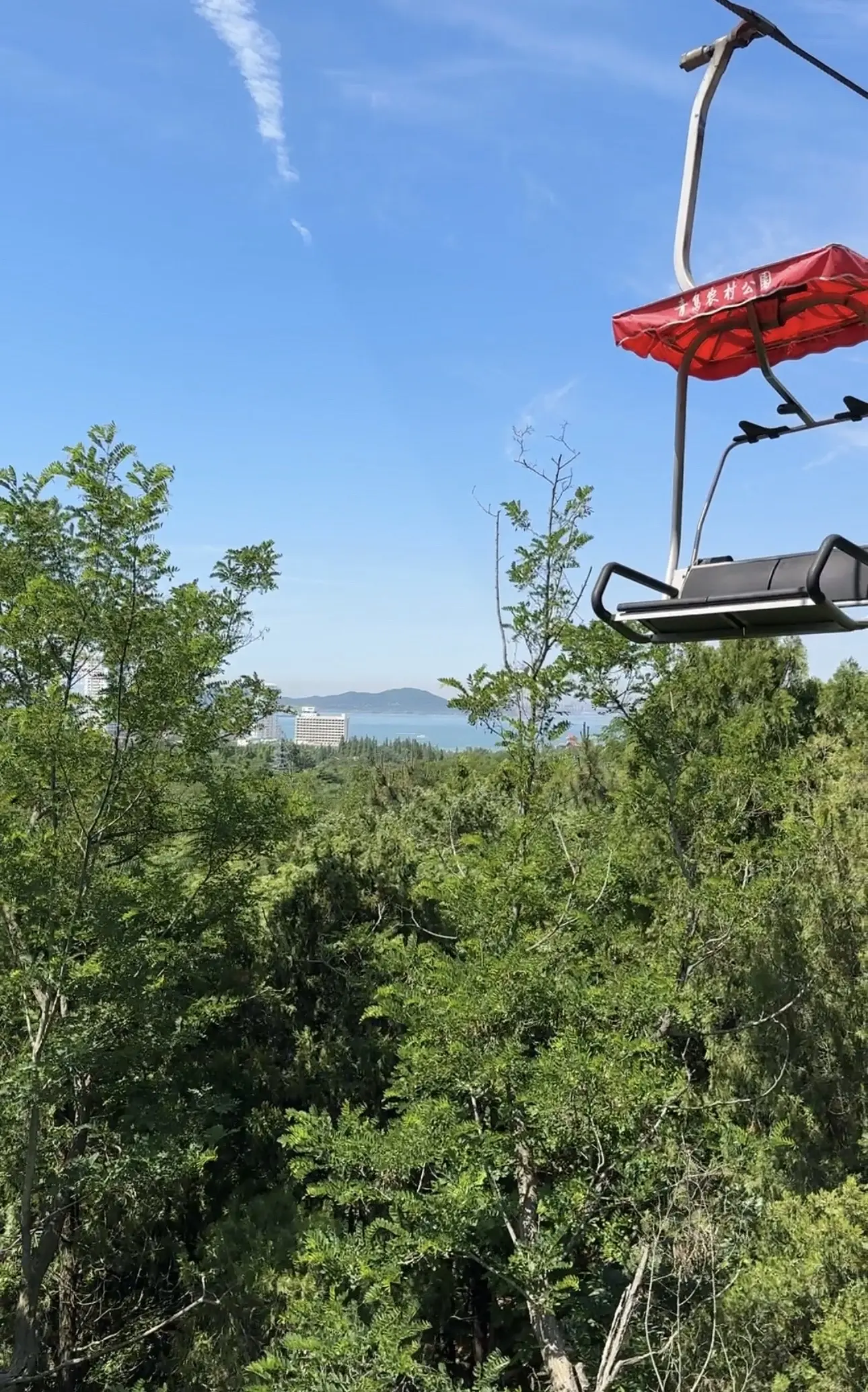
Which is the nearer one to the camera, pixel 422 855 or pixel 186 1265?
pixel 186 1265

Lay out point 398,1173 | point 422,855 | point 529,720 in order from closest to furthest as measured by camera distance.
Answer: point 398,1173 → point 529,720 → point 422,855

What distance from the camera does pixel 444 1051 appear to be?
630 centimetres

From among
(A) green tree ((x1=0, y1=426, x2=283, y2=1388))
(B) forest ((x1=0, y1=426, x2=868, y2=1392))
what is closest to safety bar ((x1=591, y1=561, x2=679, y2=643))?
(B) forest ((x1=0, y1=426, x2=868, y2=1392))

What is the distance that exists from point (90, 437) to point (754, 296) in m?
5.78

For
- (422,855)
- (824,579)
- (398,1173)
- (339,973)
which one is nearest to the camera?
(824,579)

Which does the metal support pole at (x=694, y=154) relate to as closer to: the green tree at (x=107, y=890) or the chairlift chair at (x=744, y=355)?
the chairlift chair at (x=744, y=355)

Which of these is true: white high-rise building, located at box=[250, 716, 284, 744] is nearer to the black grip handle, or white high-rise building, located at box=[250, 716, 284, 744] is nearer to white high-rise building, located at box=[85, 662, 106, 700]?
white high-rise building, located at box=[85, 662, 106, 700]

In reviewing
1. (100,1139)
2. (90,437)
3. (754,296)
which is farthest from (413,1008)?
(754,296)

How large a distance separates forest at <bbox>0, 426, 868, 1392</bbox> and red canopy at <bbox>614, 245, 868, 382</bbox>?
4718mm

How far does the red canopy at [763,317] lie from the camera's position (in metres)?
1.97

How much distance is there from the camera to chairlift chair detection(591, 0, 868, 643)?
1981 millimetres

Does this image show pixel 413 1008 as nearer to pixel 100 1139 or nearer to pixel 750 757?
pixel 100 1139

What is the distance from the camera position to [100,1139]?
24.2 ft

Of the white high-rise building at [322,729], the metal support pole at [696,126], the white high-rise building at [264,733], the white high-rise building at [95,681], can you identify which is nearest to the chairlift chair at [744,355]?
the metal support pole at [696,126]
